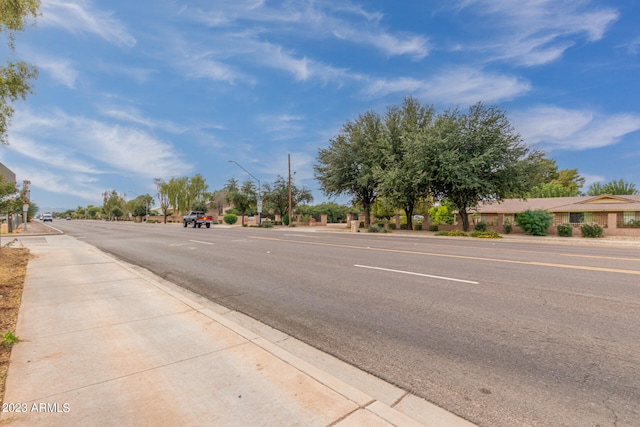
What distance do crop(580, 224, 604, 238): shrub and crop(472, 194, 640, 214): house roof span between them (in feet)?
17.4

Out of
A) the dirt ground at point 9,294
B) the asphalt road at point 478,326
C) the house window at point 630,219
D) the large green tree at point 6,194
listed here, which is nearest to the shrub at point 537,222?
the house window at point 630,219

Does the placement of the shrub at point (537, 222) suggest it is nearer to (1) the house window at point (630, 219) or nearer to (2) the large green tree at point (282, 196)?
(1) the house window at point (630, 219)

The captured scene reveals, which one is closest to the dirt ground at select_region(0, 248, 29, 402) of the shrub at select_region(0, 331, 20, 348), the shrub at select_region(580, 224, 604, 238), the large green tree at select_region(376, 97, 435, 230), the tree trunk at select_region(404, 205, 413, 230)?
the shrub at select_region(0, 331, 20, 348)

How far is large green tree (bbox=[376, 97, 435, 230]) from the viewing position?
26.3m

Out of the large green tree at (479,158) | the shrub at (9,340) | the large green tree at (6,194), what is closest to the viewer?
the shrub at (9,340)

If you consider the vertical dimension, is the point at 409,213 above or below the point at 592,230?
above

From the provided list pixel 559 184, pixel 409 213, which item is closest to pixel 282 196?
pixel 409 213

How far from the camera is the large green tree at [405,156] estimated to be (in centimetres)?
2631

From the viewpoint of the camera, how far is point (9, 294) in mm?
6254

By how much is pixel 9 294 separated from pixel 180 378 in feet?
18.5

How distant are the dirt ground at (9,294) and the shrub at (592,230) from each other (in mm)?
32671

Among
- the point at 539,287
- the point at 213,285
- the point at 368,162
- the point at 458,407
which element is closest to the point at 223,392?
the point at 458,407

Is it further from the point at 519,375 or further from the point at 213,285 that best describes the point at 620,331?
the point at 213,285

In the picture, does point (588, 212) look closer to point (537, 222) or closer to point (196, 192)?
point (537, 222)
